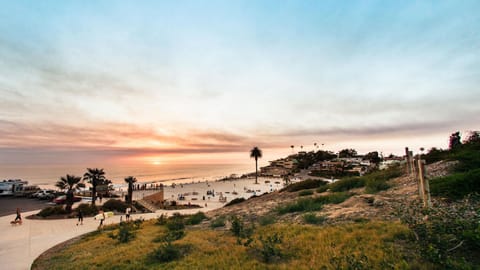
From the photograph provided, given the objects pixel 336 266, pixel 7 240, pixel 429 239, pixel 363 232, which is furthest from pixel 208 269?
pixel 7 240

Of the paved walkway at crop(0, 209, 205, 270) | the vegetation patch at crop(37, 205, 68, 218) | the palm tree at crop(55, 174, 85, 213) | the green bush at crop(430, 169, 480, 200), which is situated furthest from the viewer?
the palm tree at crop(55, 174, 85, 213)

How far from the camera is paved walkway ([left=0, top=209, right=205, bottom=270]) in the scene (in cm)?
954

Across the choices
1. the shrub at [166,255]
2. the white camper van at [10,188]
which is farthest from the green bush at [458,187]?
the white camper van at [10,188]

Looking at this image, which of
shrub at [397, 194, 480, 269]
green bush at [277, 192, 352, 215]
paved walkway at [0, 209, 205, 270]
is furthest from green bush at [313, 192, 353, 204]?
paved walkway at [0, 209, 205, 270]

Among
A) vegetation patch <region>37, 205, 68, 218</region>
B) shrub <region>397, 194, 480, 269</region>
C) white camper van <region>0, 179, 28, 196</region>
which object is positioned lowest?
vegetation patch <region>37, 205, 68, 218</region>

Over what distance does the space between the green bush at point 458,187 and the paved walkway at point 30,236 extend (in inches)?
618

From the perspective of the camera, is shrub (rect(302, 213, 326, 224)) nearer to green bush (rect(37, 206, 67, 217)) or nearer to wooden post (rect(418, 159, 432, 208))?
wooden post (rect(418, 159, 432, 208))

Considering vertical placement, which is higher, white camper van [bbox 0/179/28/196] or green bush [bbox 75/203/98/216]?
white camper van [bbox 0/179/28/196]

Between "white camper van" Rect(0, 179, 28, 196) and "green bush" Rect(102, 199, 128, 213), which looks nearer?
"green bush" Rect(102, 199, 128, 213)

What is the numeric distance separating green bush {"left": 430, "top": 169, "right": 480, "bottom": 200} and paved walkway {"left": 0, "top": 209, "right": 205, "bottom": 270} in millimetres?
15685

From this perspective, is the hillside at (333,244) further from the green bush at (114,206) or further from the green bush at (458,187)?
the green bush at (114,206)

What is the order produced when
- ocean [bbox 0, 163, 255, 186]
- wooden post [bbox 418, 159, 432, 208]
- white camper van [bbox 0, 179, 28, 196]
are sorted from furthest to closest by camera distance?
ocean [bbox 0, 163, 255, 186] → white camper van [bbox 0, 179, 28, 196] → wooden post [bbox 418, 159, 432, 208]

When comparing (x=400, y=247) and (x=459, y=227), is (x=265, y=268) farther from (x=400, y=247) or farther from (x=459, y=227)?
(x=459, y=227)

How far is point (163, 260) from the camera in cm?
655
